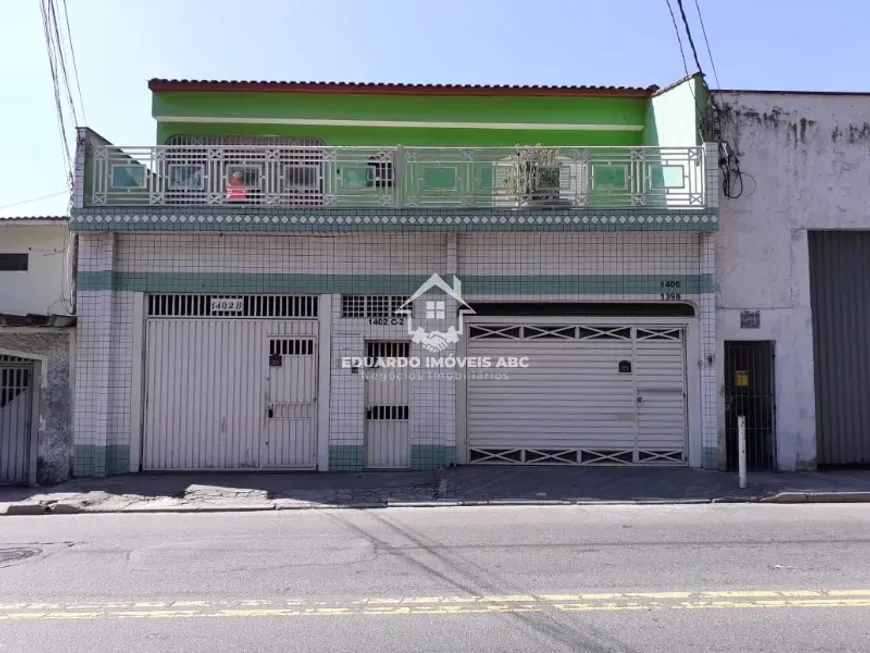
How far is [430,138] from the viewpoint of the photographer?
46.8 feet

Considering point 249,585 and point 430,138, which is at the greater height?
point 430,138

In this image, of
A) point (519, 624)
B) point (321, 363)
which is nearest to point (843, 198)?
point (321, 363)

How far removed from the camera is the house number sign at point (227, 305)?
1211 cm

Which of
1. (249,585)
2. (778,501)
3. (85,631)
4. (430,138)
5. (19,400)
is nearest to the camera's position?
(85,631)

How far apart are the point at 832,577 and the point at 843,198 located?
8.85 meters

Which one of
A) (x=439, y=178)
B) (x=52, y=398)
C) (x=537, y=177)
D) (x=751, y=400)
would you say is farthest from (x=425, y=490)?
(x=52, y=398)

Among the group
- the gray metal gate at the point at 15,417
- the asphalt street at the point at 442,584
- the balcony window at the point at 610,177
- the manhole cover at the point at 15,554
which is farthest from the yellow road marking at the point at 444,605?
the balcony window at the point at 610,177

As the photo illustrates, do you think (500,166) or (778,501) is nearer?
(778,501)

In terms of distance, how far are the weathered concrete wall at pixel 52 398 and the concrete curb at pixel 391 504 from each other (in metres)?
1.88

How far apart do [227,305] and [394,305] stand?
296 cm

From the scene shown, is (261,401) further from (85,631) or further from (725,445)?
(725,445)

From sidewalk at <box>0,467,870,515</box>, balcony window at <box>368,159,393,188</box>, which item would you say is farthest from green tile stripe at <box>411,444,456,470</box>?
balcony window at <box>368,159,393,188</box>

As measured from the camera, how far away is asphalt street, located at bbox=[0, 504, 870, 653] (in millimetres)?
4656

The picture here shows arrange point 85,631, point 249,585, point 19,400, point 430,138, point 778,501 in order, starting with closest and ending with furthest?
point 85,631, point 249,585, point 778,501, point 19,400, point 430,138
